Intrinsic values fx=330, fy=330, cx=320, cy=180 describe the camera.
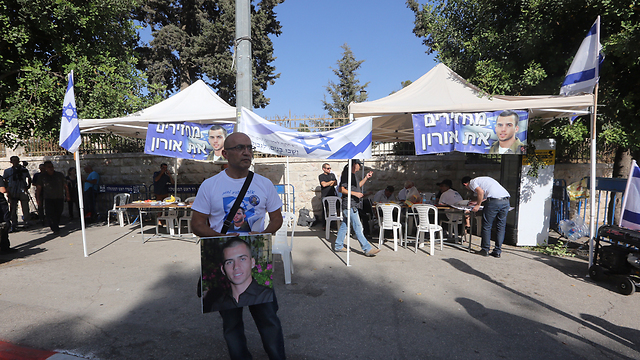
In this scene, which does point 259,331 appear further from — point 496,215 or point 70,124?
point 70,124

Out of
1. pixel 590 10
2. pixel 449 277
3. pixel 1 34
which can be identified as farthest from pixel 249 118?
pixel 590 10

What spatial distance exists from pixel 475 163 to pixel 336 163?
161 inches

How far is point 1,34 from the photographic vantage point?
6246 mm

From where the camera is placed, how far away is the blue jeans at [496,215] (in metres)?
6.20

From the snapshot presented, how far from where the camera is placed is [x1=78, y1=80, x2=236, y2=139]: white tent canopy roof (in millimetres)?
6730

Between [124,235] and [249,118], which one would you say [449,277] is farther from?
[124,235]

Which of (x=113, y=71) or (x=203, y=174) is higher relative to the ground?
(x=113, y=71)

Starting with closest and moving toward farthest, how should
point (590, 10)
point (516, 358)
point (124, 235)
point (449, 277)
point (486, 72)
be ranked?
point (516, 358), point (449, 277), point (590, 10), point (486, 72), point (124, 235)

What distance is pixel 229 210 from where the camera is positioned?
92.5 inches

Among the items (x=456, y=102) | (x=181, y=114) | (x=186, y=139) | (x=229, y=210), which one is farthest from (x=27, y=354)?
(x=456, y=102)

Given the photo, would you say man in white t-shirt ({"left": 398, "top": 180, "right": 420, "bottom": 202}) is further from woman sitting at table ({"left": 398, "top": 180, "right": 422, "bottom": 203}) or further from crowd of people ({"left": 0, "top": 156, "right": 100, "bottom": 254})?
crowd of people ({"left": 0, "top": 156, "right": 100, "bottom": 254})

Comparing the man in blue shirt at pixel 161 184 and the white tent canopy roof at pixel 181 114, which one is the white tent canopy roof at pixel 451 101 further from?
the man in blue shirt at pixel 161 184

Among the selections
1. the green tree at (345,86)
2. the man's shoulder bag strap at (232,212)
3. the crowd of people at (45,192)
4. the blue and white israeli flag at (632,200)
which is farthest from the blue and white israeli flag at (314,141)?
the green tree at (345,86)

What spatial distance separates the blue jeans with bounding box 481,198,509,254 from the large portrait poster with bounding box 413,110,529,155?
1015mm
